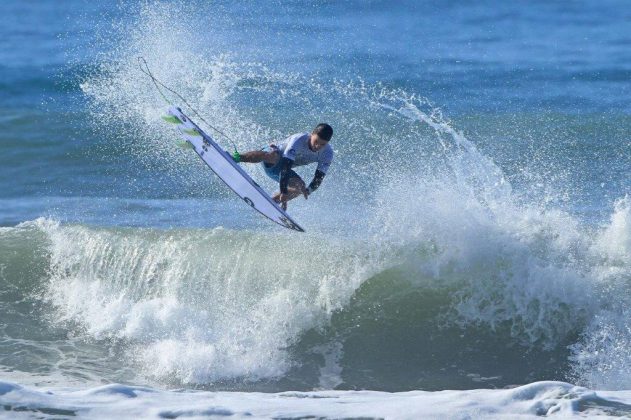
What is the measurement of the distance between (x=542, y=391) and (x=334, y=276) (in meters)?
4.53

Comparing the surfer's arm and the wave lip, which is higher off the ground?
the surfer's arm

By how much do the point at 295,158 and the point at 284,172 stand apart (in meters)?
0.31

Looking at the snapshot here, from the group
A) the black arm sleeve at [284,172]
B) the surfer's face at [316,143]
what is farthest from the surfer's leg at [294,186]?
the surfer's face at [316,143]

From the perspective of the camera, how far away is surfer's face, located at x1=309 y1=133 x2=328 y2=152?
35.3ft

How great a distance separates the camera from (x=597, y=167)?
16578 millimetres

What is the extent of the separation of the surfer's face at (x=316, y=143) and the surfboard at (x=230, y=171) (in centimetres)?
77

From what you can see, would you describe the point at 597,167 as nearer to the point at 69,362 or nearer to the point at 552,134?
the point at 552,134

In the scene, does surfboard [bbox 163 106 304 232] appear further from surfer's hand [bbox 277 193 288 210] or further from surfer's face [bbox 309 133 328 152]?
surfer's face [bbox 309 133 328 152]

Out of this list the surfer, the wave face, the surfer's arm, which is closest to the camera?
the wave face

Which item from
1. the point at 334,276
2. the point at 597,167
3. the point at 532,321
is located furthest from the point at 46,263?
the point at 597,167

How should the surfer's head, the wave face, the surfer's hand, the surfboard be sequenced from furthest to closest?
the surfboard → the surfer's hand → the surfer's head → the wave face

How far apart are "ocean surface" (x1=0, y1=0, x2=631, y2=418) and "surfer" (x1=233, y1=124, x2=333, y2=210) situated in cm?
112

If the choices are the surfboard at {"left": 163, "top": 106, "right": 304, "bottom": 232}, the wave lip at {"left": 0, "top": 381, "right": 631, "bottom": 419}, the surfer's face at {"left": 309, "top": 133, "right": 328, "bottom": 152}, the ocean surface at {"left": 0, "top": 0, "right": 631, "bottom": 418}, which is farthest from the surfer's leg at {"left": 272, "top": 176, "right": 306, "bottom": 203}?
the wave lip at {"left": 0, "top": 381, "right": 631, "bottom": 419}

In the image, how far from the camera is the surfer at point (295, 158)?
10875mm
